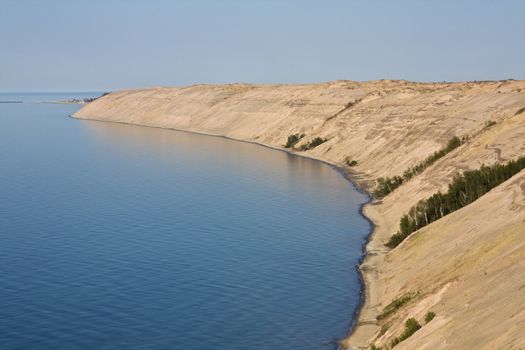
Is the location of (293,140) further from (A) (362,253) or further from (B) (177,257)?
(B) (177,257)

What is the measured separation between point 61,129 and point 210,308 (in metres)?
116

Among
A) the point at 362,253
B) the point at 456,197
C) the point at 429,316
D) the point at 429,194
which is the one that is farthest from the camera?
the point at 429,194

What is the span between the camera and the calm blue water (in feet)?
93.5

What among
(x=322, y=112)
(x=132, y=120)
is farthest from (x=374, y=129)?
(x=132, y=120)

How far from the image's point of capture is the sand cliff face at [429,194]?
23516mm

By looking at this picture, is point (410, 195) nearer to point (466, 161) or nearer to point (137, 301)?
point (466, 161)

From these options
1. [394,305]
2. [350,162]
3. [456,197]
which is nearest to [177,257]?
[394,305]

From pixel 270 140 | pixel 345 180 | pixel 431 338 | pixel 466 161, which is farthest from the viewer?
pixel 270 140

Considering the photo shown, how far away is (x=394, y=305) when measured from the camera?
1188 inches

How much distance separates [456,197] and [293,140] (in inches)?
2434

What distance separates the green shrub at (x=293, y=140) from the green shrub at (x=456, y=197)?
59.5 meters

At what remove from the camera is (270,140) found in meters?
112

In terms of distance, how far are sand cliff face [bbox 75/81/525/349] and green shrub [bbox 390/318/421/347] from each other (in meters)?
0.42

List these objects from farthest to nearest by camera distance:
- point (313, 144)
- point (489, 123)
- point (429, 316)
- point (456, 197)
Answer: point (313, 144)
point (489, 123)
point (456, 197)
point (429, 316)
